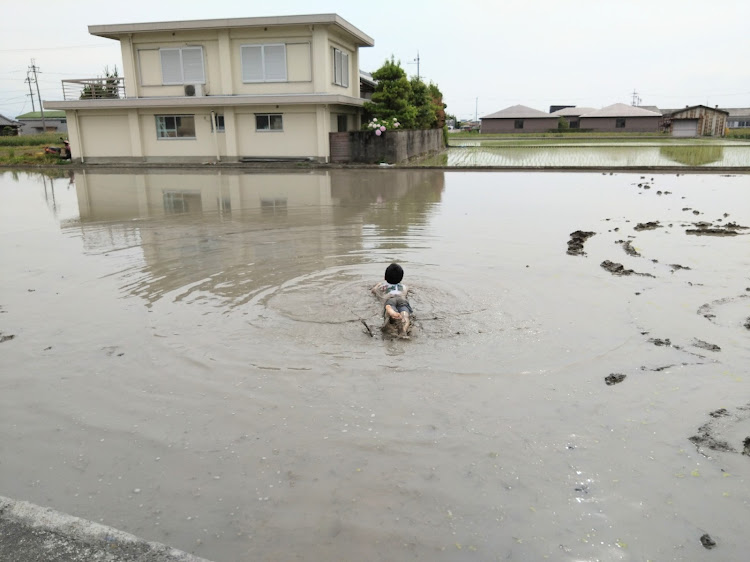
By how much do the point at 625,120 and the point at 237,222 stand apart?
62904mm

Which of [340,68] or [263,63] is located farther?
[340,68]

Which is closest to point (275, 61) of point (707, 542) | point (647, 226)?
point (647, 226)

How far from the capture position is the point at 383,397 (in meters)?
4.61

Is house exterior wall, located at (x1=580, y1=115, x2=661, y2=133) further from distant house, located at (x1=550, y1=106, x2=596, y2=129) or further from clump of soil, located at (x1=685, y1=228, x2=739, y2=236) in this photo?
clump of soil, located at (x1=685, y1=228, x2=739, y2=236)

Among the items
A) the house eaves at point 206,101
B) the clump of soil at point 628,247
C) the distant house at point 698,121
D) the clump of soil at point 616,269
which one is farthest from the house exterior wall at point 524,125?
the clump of soil at point 616,269

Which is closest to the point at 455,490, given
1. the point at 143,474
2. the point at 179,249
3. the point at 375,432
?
the point at 375,432

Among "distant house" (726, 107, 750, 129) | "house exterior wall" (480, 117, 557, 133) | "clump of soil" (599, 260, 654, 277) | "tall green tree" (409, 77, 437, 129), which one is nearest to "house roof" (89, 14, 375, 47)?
"tall green tree" (409, 77, 437, 129)

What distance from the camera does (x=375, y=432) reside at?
4105 millimetres

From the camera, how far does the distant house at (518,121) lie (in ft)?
223

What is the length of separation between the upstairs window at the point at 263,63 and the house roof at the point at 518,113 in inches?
1867

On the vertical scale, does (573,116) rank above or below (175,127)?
above

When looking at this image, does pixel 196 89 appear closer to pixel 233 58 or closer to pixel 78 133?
pixel 233 58

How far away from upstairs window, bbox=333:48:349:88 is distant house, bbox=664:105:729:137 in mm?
44710

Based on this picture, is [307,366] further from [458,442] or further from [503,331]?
[503,331]
